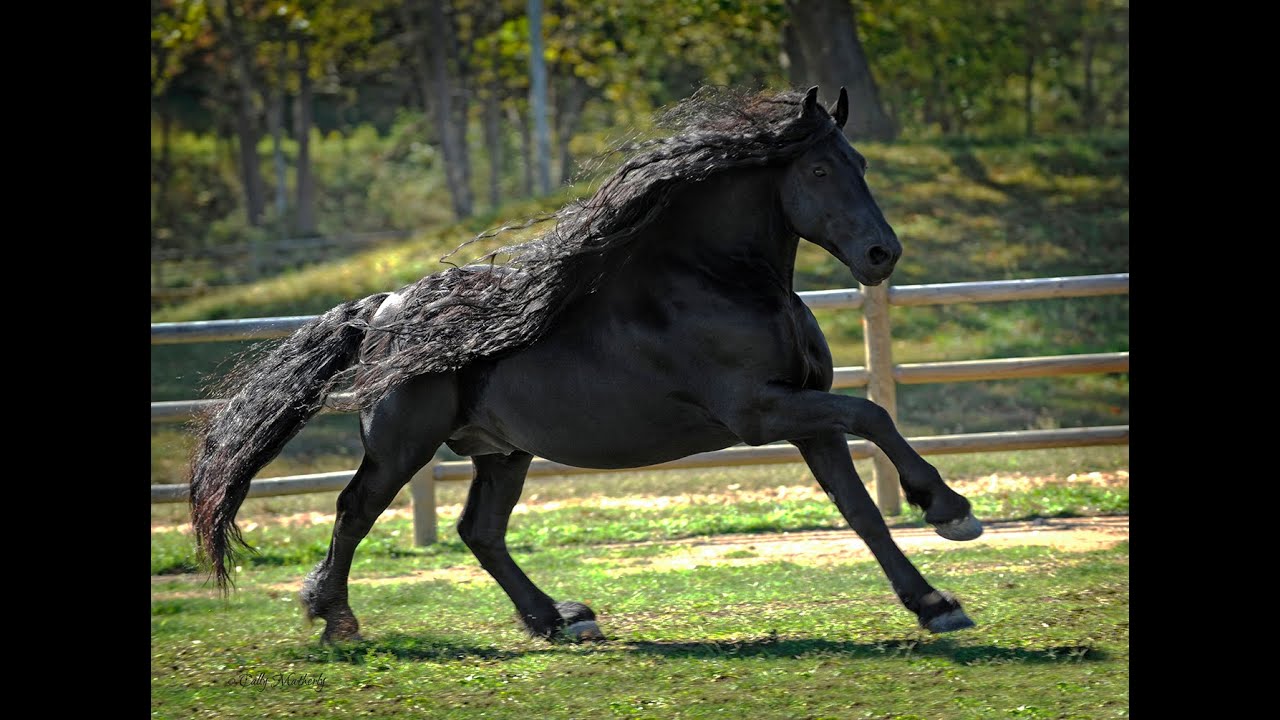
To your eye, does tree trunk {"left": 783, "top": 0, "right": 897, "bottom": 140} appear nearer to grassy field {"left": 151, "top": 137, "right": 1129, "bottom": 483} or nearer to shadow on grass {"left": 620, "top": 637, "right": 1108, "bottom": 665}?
grassy field {"left": 151, "top": 137, "right": 1129, "bottom": 483}

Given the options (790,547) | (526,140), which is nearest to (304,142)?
(526,140)

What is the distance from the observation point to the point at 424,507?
856cm

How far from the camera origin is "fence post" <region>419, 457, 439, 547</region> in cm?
852

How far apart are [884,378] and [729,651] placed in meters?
3.67

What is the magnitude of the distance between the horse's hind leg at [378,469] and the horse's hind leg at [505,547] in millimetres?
409

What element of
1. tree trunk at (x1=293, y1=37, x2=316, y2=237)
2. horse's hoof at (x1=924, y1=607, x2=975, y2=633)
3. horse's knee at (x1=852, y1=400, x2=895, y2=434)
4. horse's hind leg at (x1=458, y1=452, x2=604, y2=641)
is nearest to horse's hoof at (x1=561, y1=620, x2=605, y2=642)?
horse's hind leg at (x1=458, y1=452, x2=604, y2=641)

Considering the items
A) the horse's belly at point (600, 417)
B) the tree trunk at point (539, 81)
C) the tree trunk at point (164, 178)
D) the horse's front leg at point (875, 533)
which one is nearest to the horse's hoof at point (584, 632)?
the horse's belly at point (600, 417)

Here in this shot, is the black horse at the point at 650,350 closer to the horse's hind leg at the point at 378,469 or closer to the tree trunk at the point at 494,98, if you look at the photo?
the horse's hind leg at the point at 378,469

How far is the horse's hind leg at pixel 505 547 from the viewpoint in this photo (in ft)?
19.3

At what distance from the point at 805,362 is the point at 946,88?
2151 cm

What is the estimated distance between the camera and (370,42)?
30562 millimetres

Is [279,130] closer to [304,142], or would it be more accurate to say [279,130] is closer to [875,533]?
[304,142]

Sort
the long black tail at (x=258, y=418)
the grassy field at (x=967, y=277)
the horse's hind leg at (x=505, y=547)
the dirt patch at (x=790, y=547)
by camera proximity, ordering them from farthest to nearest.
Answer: the grassy field at (x=967, y=277)
the dirt patch at (x=790, y=547)
the long black tail at (x=258, y=418)
the horse's hind leg at (x=505, y=547)

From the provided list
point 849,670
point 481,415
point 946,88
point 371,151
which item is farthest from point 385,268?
point 371,151
